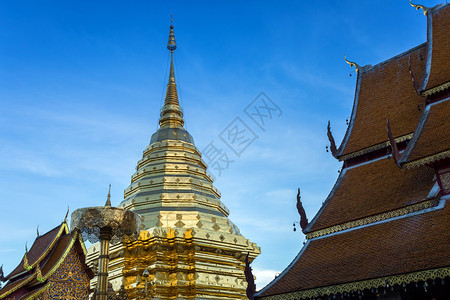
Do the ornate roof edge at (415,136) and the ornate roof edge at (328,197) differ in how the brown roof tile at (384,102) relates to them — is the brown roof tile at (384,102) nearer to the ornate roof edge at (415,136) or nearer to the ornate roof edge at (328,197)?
the ornate roof edge at (328,197)

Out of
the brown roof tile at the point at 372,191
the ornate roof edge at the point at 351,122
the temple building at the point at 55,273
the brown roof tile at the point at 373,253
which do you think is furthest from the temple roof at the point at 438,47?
the temple building at the point at 55,273

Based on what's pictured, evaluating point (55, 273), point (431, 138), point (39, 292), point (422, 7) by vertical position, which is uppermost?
point (422, 7)

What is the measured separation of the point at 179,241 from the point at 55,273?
5.41 metres

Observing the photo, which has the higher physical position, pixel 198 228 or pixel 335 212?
pixel 198 228

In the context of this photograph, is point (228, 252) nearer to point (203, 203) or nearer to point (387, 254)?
point (203, 203)

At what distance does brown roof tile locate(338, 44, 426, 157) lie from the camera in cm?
1141

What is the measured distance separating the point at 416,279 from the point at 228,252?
11.4 m

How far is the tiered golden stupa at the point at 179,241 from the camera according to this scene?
55.3ft

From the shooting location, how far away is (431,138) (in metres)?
8.92

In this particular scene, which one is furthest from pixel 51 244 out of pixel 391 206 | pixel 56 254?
pixel 391 206

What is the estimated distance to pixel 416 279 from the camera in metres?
7.44

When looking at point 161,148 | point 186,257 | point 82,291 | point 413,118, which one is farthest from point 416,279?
point 161,148

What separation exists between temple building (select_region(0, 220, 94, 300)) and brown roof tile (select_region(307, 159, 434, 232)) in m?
6.55

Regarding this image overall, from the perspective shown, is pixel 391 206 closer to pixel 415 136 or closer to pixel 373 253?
pixel 373 253
